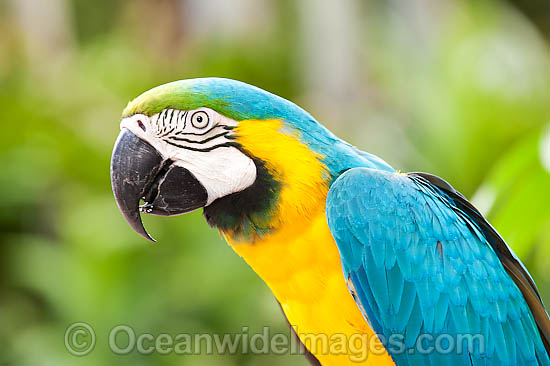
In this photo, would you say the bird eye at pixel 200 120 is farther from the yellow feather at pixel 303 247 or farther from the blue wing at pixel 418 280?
the blue wing at pixel 418 280

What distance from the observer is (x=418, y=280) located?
1.26m

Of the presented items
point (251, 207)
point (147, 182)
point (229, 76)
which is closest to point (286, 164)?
point (251, 207)

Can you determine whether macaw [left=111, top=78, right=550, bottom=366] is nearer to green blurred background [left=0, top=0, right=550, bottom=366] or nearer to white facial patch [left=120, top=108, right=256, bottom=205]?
white facial patch [left=120, top=108, right=256, bottom=205]

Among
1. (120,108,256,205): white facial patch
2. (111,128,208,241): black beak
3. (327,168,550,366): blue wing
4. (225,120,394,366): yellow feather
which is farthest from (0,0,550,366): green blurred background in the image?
(111,128,208,241): black beak

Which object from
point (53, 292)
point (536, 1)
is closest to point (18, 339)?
point (53, 292)

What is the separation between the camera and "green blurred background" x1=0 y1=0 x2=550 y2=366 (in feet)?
10.1

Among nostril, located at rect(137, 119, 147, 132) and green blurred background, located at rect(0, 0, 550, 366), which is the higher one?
nostril, located at rect(137, 119, 147, 132)

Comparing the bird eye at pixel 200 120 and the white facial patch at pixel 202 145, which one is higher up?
the bird eye at pixel 200 120

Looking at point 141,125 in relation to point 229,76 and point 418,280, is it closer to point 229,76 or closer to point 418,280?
point 418,280

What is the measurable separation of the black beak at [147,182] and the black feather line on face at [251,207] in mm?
56

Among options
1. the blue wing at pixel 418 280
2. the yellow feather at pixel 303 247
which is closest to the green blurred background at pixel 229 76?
the blue wing at pixel 418 280

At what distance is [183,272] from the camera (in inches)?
126

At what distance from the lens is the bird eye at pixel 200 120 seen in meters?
1.21

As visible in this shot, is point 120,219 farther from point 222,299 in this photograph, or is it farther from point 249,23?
point 249,23
